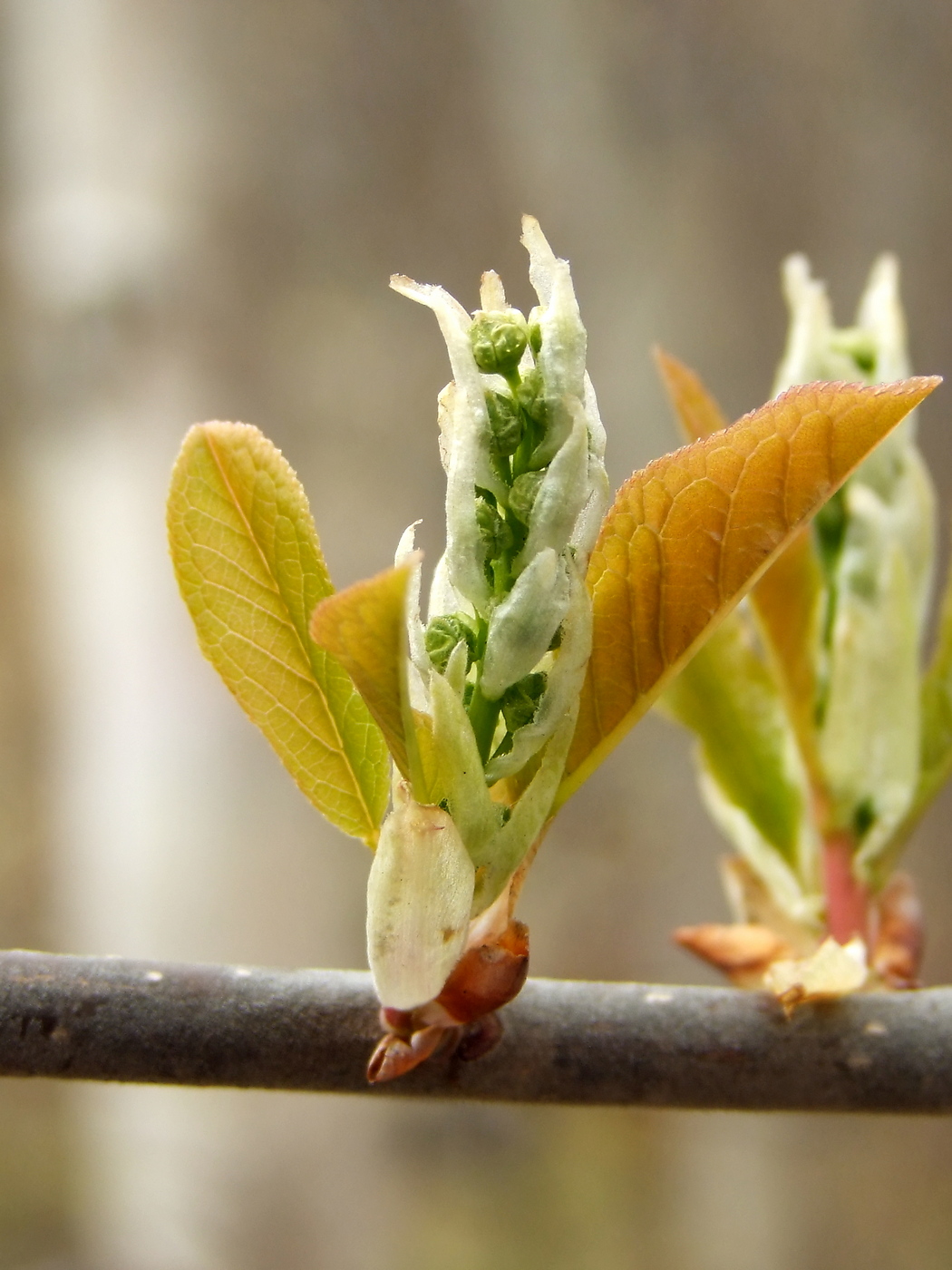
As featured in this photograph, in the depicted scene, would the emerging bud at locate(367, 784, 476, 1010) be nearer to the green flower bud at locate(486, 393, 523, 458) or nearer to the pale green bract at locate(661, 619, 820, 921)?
the green flower bud at locate(486, 393, 523, 458)

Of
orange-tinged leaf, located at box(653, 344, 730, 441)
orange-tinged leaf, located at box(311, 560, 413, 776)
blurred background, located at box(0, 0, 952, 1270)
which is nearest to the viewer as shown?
orange-tinged leaf, located at box(311, 560, 413, 776)

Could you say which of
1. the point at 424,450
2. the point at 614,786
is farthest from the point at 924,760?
the point at 424,450

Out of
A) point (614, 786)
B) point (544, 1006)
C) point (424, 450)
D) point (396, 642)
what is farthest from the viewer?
point (424, 450)

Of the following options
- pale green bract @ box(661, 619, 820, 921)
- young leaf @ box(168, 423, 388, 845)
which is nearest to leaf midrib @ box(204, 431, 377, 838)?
young leaf @ box(168, 423, 388, 845)

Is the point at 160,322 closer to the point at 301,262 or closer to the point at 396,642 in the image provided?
the point at 301,262

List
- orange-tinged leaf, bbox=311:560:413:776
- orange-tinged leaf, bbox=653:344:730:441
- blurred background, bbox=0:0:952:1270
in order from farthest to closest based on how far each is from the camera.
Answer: blurred background, bbox=0:0:952:1270 → orange-tinged leaf, bbox=653:344:730:441 → orange-tinged leaf, bbox=311:560:413:776

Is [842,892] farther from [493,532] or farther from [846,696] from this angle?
[493,532]

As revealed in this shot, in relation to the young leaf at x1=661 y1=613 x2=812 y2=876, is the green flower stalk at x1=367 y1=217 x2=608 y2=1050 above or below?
above
